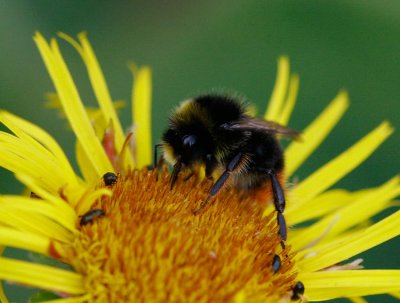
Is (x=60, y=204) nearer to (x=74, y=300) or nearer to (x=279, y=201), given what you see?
(x=74, y=300)

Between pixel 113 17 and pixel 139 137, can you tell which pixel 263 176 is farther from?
pixel 113 17

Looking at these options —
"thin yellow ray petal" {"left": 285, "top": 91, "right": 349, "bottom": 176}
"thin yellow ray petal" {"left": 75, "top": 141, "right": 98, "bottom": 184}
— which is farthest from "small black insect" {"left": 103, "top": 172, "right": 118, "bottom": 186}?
"thin yellow ray petal" {"left": 285, "top": 91, "right": 349, "bottom": 176}

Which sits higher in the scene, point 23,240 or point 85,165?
point 85,165

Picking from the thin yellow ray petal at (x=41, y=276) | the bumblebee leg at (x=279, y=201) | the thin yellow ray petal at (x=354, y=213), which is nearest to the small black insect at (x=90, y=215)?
the thin yellow ray petal at (x=41, y=276)

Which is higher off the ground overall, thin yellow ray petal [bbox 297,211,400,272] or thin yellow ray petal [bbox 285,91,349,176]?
thin yellow ray petal [bbox 285,91,349,176]

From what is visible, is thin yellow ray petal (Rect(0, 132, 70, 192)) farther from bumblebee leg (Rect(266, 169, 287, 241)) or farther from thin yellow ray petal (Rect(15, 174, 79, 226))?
bumblebee leg (Rect(266, 169, 287, 241))

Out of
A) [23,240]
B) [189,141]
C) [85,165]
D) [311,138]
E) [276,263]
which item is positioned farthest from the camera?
[311,138]

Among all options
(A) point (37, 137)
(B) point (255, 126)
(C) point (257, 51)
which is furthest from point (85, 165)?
(C) point (257, 51)
